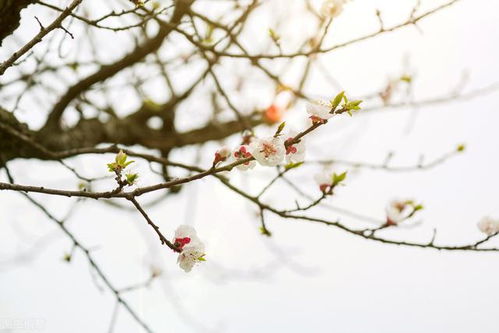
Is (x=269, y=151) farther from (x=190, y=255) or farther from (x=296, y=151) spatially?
(x=190, y=255)

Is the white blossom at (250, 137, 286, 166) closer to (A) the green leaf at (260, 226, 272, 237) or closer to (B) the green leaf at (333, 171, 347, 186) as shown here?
(B) the green leaf at (333, 171, 347, 186)

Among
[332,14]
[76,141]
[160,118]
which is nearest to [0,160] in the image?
[76,141]

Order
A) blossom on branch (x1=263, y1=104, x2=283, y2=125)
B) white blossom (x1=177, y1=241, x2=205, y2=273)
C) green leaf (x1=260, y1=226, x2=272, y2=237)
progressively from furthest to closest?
blossom on branch (x1=263, y1=104, x2=283, y2=125) → green leaf (x1=260, y1=226, x2=272, y2=237) → white blossom (x1=177, y1=241, x2=205, y2=273)

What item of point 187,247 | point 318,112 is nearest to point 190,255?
point 187,247

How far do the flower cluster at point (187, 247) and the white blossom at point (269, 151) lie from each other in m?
0.37

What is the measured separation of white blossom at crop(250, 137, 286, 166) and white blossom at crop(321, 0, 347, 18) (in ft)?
2.98

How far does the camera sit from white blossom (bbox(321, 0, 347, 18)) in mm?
2047

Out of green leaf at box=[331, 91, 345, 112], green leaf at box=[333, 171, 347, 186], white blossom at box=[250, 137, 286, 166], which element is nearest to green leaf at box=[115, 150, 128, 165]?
white blossom at box=[250, 137, 286, 166]

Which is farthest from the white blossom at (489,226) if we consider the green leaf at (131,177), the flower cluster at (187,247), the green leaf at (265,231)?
the green leaf at (131,177)

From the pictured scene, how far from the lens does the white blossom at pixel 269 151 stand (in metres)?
1.37

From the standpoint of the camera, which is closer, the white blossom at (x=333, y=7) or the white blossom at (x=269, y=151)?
the white blossom at (x=269, y=151)

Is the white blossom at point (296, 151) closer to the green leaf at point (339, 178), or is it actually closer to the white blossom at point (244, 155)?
the white blossom at point (244, 155)

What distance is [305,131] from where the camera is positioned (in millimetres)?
1306

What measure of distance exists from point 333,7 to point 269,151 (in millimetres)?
978
